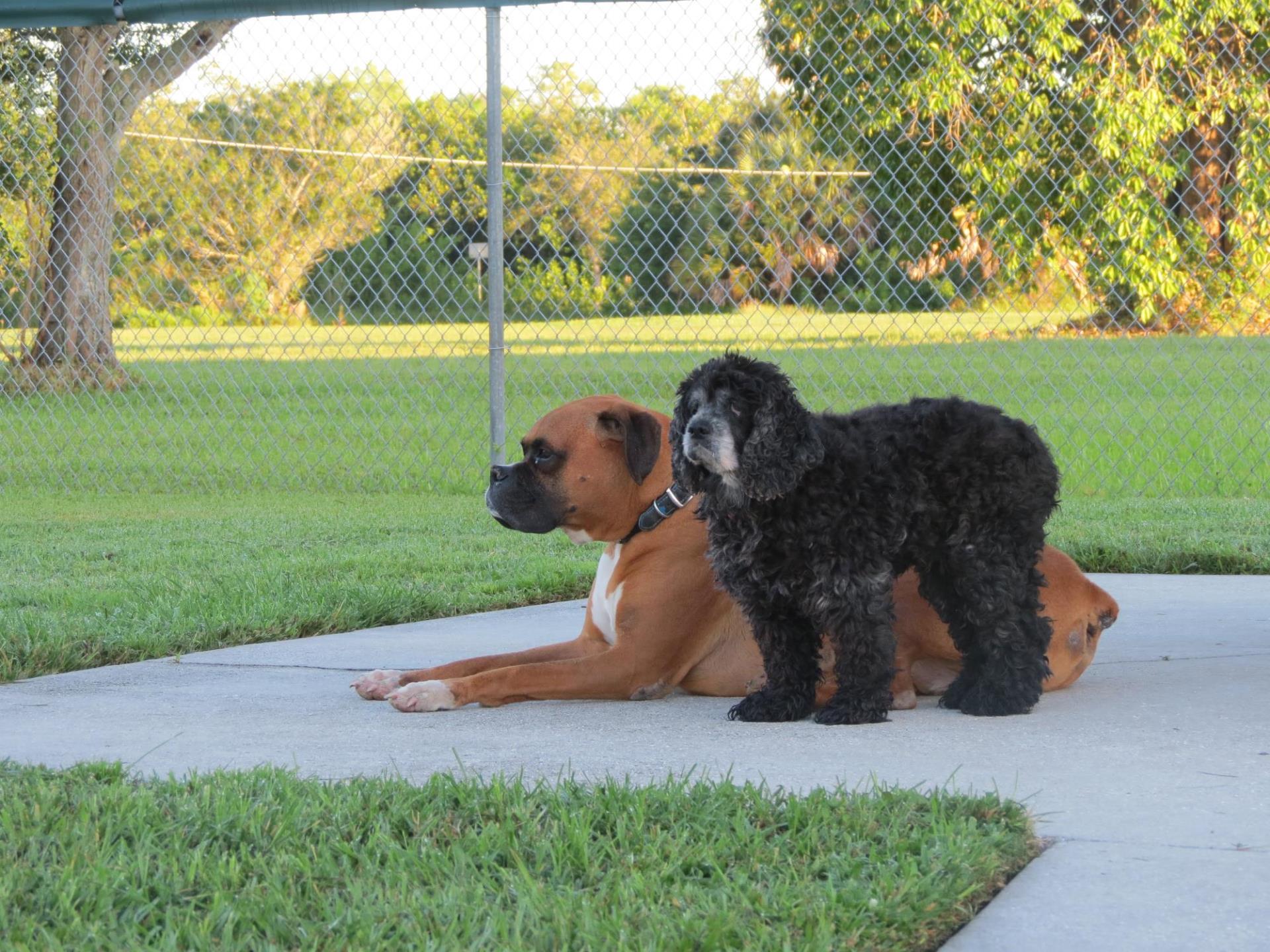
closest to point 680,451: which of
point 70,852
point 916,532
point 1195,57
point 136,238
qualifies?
point 916,532

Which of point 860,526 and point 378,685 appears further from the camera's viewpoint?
point 378,685

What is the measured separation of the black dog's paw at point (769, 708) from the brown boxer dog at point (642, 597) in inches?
13.5

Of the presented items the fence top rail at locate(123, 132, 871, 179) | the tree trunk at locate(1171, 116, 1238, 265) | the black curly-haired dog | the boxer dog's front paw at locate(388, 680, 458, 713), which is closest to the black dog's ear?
the black curly-haired dog

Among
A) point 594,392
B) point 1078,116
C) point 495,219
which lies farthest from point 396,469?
point 1078,116

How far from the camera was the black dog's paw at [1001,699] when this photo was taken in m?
4.30

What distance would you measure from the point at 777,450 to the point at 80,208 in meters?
8.96

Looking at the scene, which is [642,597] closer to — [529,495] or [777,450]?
[529,495]

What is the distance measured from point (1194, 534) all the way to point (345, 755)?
16.8 ft

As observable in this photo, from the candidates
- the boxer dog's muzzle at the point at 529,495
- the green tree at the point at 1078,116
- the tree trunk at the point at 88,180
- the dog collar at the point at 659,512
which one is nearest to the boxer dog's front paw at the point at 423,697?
the boxer dog's muzzle at the point at 529,495

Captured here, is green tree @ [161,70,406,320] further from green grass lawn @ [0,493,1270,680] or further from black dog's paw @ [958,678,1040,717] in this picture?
black dog's paw @ [958,678,1040,717]

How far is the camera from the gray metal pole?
A: 825 cm

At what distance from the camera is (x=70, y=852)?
9.80 feet

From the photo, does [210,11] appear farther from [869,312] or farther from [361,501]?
[869,312]

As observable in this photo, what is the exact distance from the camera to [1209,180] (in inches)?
343
